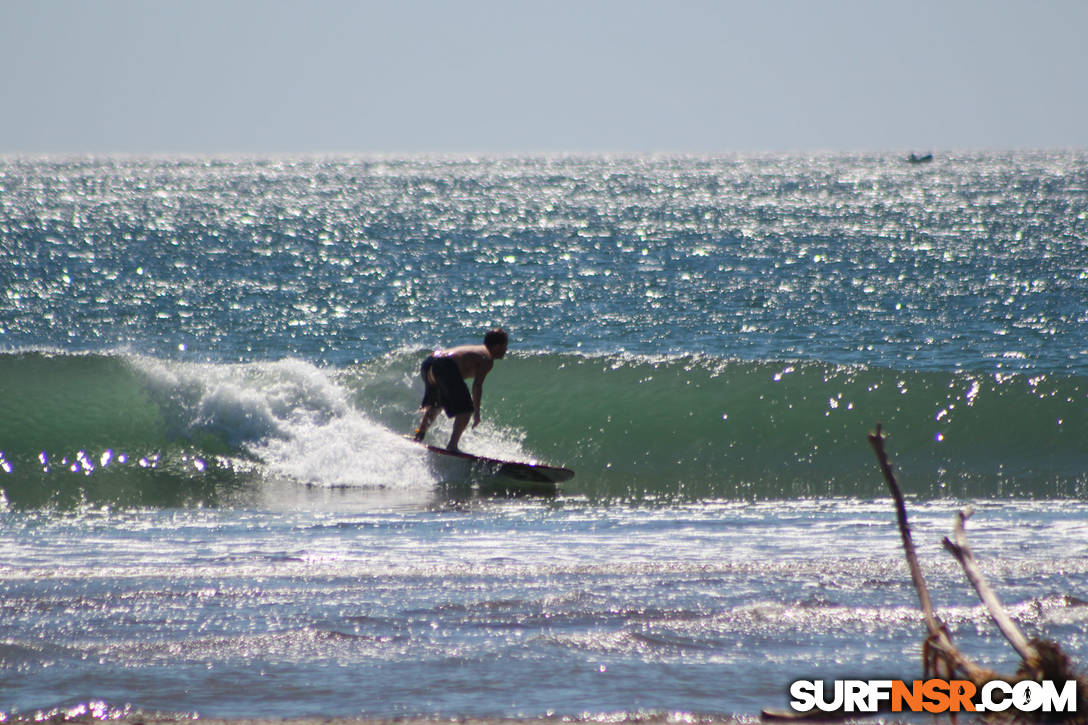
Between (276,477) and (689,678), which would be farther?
(276,477)

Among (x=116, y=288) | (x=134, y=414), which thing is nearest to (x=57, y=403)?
(x=134, y=414)

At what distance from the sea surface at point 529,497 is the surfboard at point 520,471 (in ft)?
0.53

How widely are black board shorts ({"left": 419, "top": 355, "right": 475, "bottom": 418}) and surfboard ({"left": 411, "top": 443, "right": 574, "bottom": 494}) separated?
1.67 ft

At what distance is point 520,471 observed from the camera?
9.95m

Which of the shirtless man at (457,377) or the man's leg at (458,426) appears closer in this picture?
the shirtless man at (457,377)

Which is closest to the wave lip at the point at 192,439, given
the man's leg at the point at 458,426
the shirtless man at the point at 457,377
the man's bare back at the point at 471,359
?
the man's leg at the point at 458,426

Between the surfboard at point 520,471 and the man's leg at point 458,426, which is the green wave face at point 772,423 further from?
the man's leg at point 458,426

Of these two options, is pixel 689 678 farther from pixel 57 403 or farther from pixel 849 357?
pixel 849 357

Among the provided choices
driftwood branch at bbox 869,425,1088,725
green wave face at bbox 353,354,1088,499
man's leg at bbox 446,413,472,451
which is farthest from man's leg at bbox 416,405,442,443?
driftwood branch at bbox 869,425,1088,725

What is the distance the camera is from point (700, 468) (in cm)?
1166

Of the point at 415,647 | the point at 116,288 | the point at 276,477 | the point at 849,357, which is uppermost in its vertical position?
the point at 116,288

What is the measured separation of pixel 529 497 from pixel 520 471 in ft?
1.92

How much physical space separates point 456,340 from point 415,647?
1907cm

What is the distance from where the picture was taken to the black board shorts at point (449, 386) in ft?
33.9
